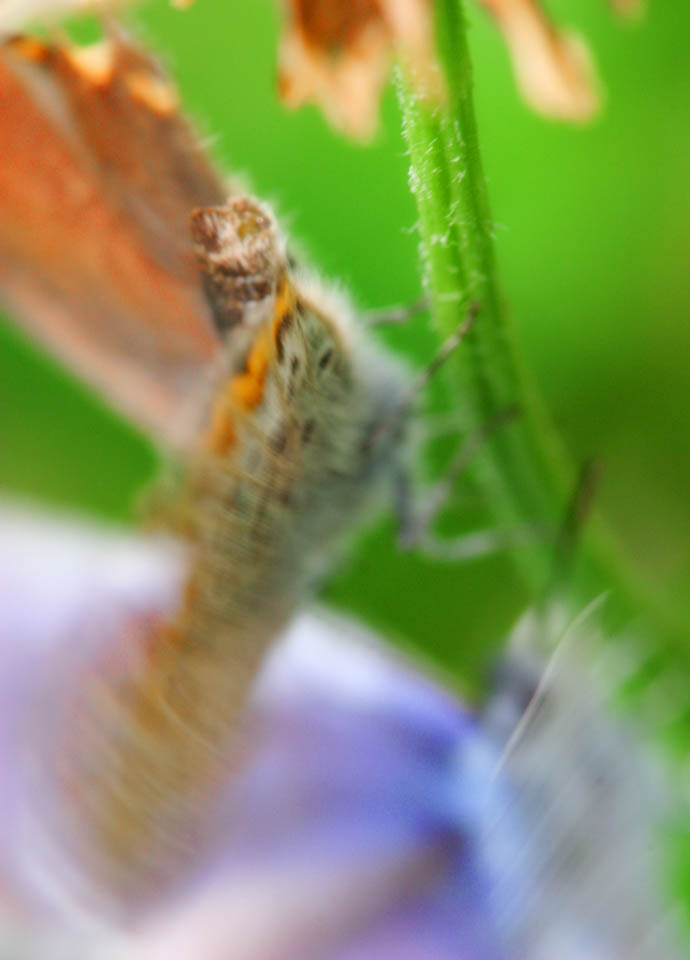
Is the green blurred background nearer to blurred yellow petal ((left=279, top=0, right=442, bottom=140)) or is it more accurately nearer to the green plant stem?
the green plant stem

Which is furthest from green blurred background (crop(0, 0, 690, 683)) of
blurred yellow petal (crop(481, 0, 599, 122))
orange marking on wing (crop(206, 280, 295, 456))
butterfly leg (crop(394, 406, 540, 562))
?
blurred yellow petal (crop(481, 0, 599, 122))

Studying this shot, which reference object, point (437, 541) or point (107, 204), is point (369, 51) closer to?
point (107, 204)

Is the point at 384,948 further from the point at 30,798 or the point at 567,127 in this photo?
the point at 567,127

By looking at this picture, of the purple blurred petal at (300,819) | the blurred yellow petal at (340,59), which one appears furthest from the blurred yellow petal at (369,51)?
the purple blurred petal at (300,819)

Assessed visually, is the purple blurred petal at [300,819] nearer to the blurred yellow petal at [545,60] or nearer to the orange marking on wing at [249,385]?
the orange marking on wing at [249,385]

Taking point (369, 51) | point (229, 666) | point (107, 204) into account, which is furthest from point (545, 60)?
point (229, 666)
